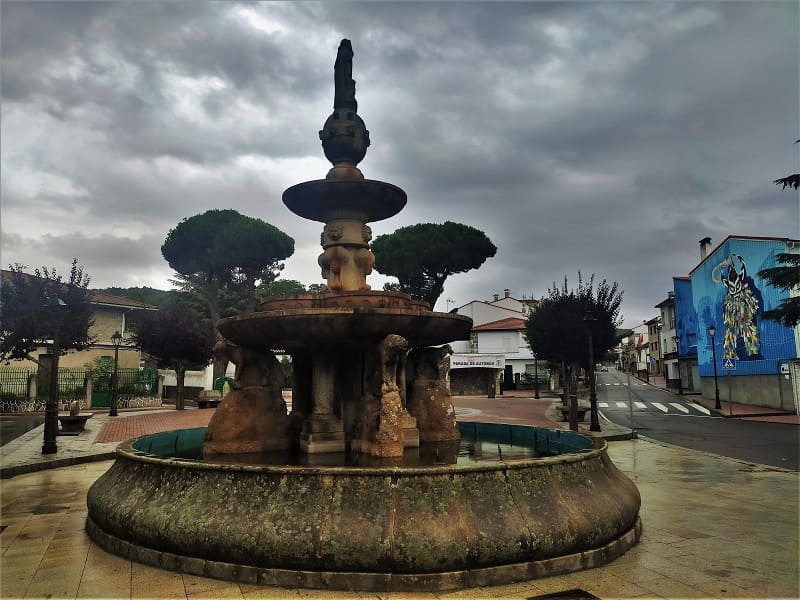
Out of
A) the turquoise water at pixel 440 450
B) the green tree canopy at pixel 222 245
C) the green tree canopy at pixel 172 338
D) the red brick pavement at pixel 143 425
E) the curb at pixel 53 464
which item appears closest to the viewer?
the turquoise water at pixel 440 450

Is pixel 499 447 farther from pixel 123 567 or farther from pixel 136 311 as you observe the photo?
pixel 136 311

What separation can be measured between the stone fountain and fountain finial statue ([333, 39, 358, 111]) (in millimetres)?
1292

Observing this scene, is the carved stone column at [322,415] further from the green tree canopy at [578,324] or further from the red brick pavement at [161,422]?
the green tree canopy at [578,324]

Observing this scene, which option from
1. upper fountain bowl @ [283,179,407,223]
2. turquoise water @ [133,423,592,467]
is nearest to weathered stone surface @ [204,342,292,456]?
turquoise water @ [133,423,592,467]

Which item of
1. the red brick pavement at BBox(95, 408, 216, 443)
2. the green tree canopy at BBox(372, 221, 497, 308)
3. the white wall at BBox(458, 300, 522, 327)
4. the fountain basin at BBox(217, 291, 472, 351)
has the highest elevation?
the green tree canopy at BBox(372, 221, 497, 308)

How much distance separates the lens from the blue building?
26359 mm

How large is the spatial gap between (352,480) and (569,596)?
1.82 meters

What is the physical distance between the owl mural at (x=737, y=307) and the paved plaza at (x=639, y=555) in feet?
73.6

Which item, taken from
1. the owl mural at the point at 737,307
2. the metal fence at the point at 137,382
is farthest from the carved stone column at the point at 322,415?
the owl mural at the point at 737,307

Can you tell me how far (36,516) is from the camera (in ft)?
21.9

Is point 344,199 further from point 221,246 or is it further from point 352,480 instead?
point 221,246

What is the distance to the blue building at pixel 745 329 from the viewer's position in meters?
26.4

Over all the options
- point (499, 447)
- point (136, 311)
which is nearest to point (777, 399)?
point (499, 447)

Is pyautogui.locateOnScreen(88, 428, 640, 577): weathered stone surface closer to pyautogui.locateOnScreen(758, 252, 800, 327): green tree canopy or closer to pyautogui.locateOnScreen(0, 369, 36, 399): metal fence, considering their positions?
pyautogui.locateOnScreen(758, 252, 800, 327): green tree canopy
